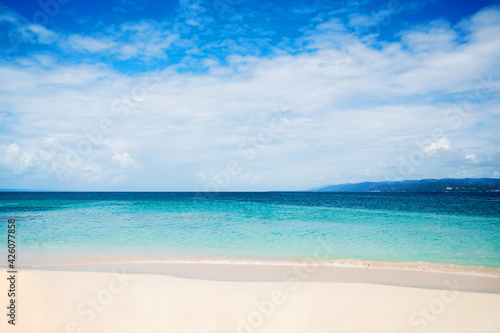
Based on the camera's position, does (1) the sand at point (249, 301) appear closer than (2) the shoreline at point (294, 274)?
Yes

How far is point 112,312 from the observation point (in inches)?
248

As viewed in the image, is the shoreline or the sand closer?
the sand

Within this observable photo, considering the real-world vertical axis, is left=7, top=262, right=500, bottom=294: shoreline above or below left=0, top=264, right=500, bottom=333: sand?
below

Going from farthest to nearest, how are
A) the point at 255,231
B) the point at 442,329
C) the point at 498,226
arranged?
the point at 498,226 < the point at 255,231 < the point at 442,329

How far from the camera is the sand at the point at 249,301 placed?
18.9 ft

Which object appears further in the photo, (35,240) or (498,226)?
(498,226)

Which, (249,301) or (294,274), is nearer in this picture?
(249,301)

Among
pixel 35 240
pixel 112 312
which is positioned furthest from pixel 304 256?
pixel 35 240

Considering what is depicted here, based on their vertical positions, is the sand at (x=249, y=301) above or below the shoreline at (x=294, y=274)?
above

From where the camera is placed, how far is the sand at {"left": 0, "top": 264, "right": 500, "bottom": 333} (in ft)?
18.9

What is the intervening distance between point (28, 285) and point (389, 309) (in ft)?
33.0

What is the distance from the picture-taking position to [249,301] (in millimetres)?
6930

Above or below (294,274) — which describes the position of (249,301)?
above

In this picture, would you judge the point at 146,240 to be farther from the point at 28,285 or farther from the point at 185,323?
the point at 185,323
